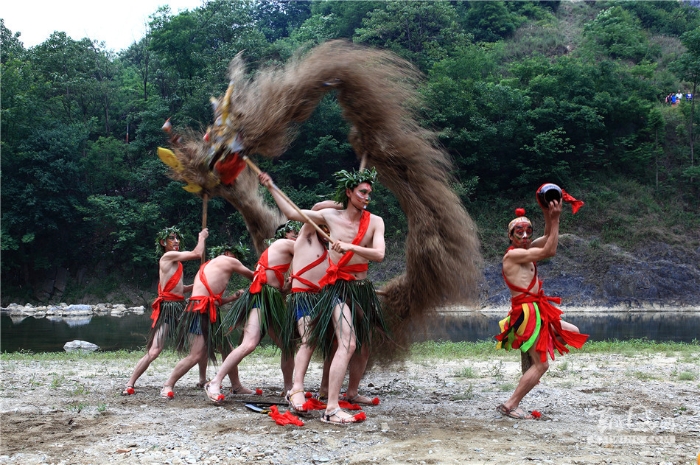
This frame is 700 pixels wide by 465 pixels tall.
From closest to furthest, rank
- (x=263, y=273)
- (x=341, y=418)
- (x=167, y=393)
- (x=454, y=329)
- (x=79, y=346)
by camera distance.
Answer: (x=341, y=418)
(x=263, y=273)
(x=167, y=393)
(x=79, y=346)
(x=454, y=329)

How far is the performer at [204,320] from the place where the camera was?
641 centimetres

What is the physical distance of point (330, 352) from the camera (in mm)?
5609

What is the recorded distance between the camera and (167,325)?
22.2 ft

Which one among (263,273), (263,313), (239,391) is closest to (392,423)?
(263,313)

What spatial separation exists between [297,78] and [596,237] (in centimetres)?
2522

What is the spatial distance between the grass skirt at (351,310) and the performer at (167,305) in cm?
171

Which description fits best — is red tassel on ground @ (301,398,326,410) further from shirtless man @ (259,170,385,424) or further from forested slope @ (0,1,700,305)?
forested slope @ (0,1,700,305)

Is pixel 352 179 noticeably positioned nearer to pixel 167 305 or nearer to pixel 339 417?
pixel 339 417

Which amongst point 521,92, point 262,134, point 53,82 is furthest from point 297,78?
point 53,82

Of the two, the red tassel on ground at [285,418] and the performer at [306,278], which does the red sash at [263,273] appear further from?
the red tassel on ground at [285,418]

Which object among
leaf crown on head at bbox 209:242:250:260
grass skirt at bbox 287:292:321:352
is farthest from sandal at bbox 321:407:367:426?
leaf crown on head at bbox 209:242:250:260

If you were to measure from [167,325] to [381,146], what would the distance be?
8.99 feet

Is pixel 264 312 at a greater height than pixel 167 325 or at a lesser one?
greater

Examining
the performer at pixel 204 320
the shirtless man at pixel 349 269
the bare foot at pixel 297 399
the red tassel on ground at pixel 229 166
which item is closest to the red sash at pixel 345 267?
the shirtless man at pixel 349 269
